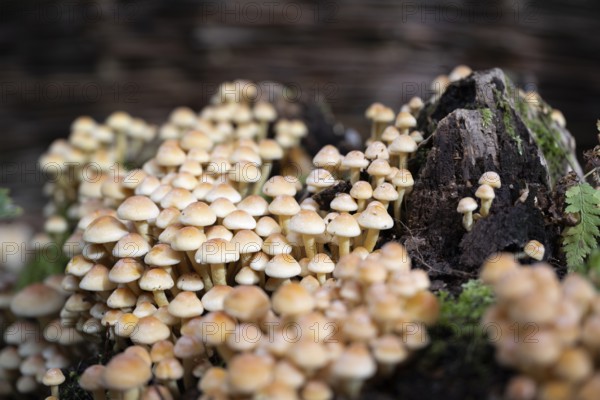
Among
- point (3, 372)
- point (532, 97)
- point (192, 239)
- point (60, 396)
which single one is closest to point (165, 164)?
point (192, 239)

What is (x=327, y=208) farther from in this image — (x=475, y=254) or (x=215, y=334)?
(x=215, y=334)

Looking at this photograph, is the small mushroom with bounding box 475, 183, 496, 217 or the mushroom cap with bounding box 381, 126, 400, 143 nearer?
the small mushroom with bounding box 475, 183, 496, 217

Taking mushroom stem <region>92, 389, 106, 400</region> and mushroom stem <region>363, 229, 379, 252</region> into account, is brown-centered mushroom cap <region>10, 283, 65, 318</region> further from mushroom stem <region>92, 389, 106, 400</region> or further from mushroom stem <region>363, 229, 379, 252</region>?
mushroom stem <region>363, 229, 379, 252</region>

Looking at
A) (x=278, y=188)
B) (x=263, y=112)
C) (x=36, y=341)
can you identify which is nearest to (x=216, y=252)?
(x=278, y=188)

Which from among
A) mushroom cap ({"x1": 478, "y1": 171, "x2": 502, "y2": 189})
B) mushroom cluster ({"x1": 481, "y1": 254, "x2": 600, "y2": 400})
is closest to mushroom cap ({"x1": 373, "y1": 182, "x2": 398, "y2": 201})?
mushroom cap ({"x1": 478, "y1": 171, "x2": 502, "y2": 189})

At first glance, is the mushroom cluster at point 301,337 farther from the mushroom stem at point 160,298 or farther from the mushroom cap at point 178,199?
the mushroom cap at point 178,199

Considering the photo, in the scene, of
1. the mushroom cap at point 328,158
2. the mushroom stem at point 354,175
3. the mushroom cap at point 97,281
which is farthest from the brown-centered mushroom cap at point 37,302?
the mushroom stem at point 354,175
